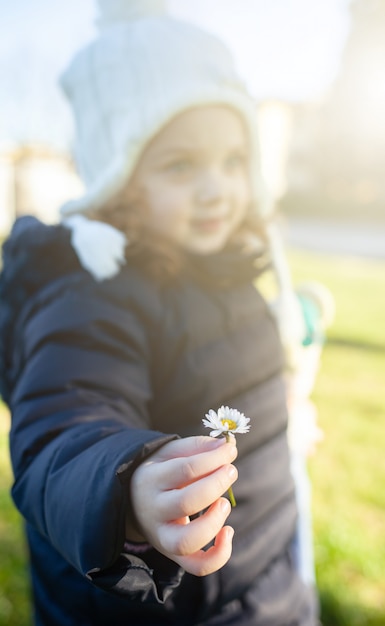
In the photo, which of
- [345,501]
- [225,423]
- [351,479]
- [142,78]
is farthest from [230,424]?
[351,479]

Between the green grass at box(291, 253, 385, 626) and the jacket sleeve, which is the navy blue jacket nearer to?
the jacket sleeve

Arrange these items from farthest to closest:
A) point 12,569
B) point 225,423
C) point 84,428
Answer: point 12,569 < point 84,428 < point 225,423

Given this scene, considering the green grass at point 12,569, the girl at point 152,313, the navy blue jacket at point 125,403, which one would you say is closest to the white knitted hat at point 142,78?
the girl at point 152,313

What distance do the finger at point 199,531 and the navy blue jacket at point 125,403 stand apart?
63 mm

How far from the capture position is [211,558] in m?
0.25

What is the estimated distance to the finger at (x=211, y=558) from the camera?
0.83 ft

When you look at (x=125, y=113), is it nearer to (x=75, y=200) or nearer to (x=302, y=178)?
(x=75, y=200)

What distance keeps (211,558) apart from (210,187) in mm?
446

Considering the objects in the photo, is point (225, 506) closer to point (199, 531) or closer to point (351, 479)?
point (199, 531)

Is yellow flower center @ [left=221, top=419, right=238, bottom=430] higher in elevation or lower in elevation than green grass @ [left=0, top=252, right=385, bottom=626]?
higher

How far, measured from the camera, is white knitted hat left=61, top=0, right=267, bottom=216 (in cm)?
65

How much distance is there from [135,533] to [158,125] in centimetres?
48

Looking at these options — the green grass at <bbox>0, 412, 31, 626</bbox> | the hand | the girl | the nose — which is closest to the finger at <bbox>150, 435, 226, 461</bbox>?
the hand

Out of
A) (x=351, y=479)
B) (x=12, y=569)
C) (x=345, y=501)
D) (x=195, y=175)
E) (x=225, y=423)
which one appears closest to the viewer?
(x=225, y=423)
